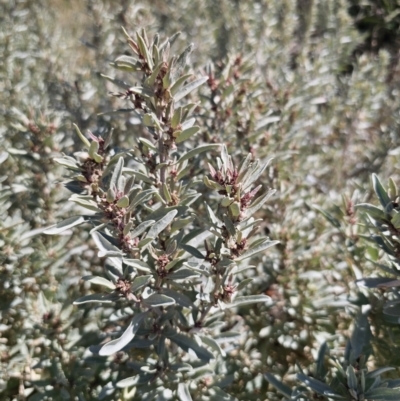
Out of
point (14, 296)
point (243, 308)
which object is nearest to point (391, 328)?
point (243, 308)

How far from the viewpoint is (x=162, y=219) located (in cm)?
134

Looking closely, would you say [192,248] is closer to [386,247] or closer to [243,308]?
[386,247]

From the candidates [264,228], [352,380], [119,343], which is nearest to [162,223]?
[119,343]

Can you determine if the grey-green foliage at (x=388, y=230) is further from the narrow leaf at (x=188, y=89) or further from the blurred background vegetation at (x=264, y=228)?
the narrow leaf at (x=188, y=89)

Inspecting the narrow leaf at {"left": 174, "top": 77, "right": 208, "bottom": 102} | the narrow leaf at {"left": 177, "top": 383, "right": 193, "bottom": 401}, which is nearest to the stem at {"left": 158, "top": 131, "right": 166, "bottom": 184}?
the narrow leaf at {"left": 174, "top": 77, "right": 208, "bottom": 102}

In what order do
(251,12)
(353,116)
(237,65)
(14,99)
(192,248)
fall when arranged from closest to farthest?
(192,248)
(237,65)
(14,99)
(353,116)
(251,12)

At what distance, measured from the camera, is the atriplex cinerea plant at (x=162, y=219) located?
1.31 meters

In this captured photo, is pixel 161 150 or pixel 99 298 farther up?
pixel 161 150

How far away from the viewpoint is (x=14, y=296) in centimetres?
205

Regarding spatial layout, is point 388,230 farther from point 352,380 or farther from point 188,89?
point 188,89

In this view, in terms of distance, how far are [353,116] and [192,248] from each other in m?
2.48

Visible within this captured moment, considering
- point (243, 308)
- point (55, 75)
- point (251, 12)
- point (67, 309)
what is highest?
point (251, 12)

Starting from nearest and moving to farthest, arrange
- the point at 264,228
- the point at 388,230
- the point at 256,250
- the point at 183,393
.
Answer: the point at 256,250, the point at 388,230, the point at 183,393, the point at 264,228

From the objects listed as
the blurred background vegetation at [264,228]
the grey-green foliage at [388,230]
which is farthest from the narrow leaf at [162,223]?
the grey-green foliage at [388,230]
